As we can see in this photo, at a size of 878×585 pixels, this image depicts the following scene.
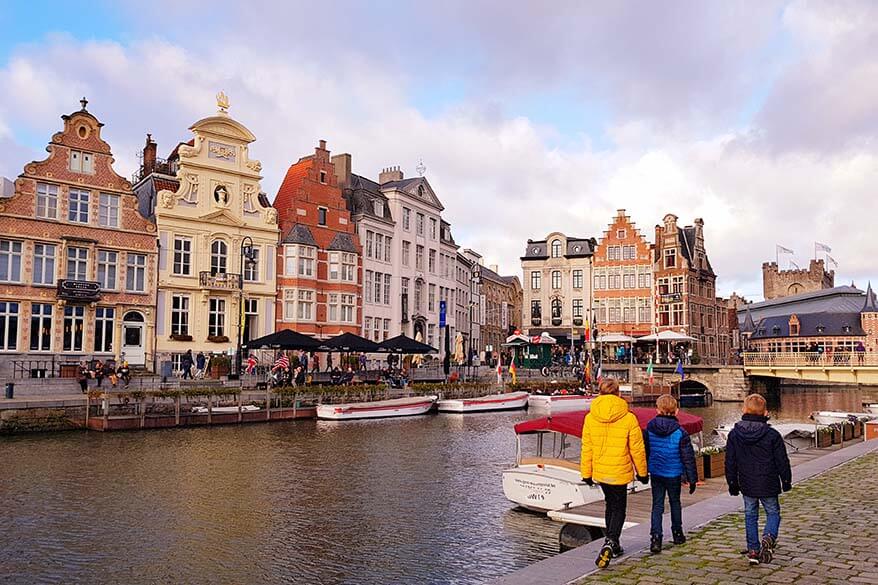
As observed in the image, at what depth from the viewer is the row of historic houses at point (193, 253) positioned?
3938 cm

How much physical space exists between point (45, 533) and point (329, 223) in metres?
39.5

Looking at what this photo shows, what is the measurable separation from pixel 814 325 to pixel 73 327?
239 feet

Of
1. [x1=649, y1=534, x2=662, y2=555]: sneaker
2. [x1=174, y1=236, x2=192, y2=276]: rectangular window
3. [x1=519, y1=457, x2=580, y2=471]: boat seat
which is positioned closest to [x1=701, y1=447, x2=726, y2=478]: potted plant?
[x1=519, y1=457, x2=580, y2=471]: boat seat

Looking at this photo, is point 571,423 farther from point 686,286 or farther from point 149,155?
point 686,286

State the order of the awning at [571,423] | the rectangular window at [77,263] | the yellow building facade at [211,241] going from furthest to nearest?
1. the yellow building facade at [211,241]
2. the rectangular window at [77,263]
3. the awning at [571,423]

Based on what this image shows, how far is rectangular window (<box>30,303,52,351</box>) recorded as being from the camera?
39000 millimetres

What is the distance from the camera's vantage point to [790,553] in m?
9.38

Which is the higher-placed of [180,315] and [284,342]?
[180,315]

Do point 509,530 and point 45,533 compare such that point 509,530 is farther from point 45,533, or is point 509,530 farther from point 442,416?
point 442,416

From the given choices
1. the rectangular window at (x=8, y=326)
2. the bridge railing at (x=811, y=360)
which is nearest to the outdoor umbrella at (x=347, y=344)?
the rectangular window at (x=8, y=326)

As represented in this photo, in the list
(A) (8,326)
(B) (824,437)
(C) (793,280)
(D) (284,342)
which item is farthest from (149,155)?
(C) (793,280)

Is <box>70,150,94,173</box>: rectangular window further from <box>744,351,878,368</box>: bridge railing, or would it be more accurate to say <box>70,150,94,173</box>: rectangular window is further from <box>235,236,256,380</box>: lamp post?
<box>744,351,878,368</box>: bridge railing

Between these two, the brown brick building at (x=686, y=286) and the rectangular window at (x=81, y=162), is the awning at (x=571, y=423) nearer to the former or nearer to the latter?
the rectangular window at (x=81, y=162)

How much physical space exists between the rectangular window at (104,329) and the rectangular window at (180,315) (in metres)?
3.48
